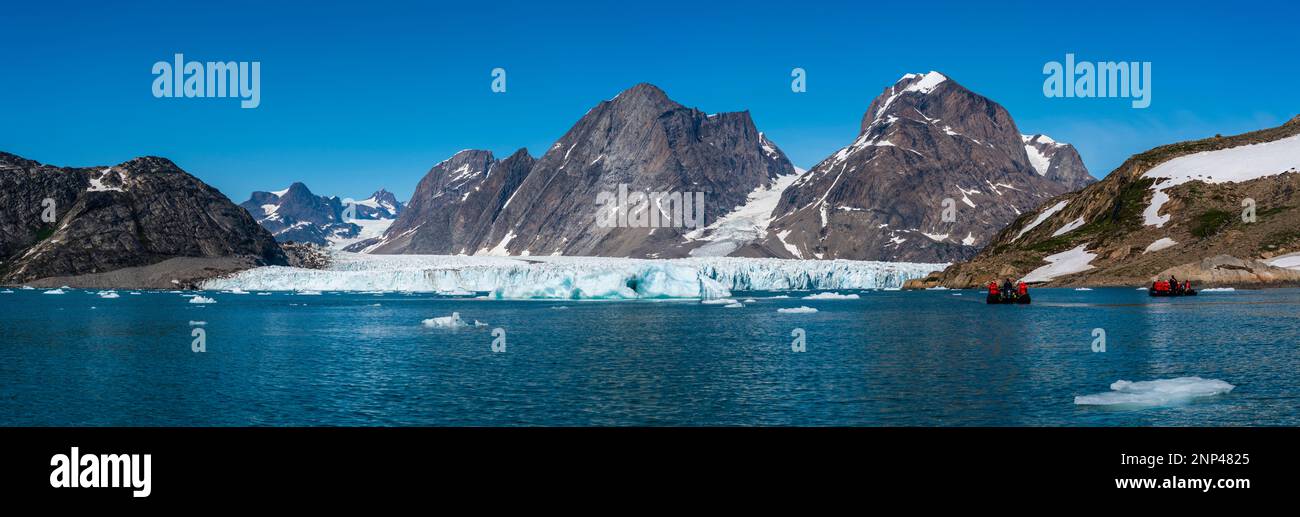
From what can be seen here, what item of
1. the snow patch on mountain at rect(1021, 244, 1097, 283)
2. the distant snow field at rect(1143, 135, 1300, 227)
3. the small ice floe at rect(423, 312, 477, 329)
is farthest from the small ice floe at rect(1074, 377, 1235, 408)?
the distant snow field at rect(1143, 135, 1300, 227)

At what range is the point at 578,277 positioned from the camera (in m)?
113

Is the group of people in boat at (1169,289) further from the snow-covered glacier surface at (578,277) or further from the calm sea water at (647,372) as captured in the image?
the snow-covered glacier surface at (578,277)

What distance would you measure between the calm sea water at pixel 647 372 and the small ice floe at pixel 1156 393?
509mm

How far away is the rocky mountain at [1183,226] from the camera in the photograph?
142m

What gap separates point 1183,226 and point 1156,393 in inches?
6091

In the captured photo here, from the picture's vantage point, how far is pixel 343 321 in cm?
7212

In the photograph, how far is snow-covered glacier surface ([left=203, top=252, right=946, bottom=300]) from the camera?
11306 centimetres

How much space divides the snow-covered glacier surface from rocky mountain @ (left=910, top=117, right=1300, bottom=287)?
16.4 metres
